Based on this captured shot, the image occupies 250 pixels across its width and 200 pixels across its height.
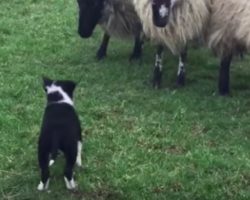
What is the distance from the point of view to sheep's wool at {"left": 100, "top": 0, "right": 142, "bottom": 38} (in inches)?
346

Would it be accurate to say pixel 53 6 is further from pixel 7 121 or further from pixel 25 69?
pixel 7 121

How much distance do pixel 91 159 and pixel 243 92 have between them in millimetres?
2588

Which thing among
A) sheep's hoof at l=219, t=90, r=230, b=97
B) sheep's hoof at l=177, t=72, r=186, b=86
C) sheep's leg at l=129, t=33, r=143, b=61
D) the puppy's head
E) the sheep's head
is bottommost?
sheep's hoof at l=219, t=90, r=230, b=97

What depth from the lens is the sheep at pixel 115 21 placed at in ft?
27.4

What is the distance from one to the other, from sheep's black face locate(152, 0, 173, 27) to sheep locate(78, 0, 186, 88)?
2.06 ft

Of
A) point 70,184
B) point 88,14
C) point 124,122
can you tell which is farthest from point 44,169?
point 88,14

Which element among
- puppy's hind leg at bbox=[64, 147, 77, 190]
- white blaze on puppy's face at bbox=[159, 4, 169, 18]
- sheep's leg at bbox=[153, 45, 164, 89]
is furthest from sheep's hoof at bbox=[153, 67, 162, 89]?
puppy's hind leg at bbox=[64, 147, 77, 190]

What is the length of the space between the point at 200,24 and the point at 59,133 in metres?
3.09

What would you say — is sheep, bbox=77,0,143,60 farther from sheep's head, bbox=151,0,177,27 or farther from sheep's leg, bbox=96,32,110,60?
sheep's head, bbox=151,0,177,27

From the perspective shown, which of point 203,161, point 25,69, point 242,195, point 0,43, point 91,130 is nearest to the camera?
point 242,195

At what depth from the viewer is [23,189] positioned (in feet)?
19.1

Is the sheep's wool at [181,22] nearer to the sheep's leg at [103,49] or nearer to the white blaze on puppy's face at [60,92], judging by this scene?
the sheep's leg at [103,49]

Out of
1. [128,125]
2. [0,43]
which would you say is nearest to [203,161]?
[128,125]

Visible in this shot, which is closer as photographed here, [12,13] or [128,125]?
[128,125]
